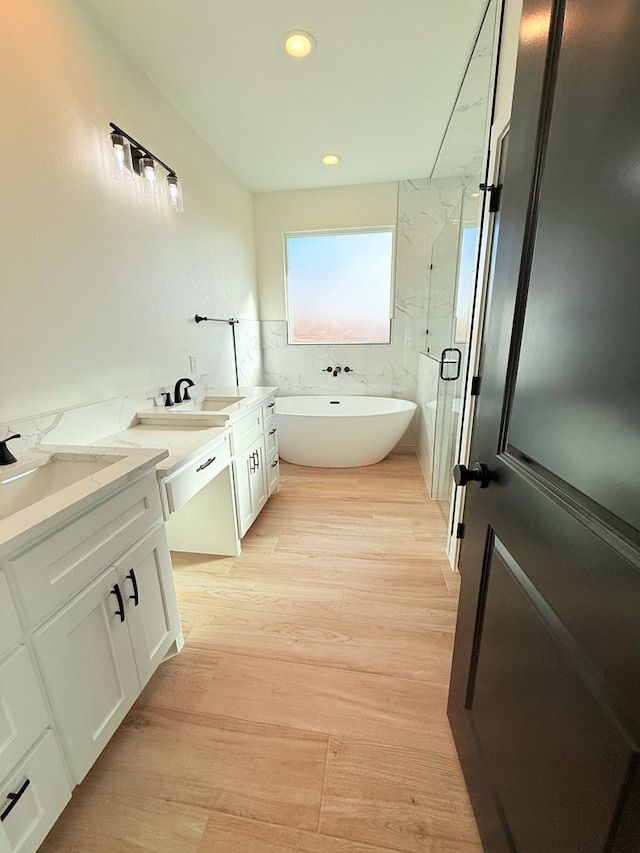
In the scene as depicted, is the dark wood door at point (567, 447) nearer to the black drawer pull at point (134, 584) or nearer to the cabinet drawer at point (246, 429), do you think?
the black drawer pull at point (134, 584)

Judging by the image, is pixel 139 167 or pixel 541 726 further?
pixel 139 167

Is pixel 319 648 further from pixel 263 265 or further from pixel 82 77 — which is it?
pixel 263 265

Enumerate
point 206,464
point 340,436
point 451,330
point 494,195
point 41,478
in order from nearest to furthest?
1. point 41,478
2. point 494,195
3. point 206,464
4. point 451,330
5. point 340,436

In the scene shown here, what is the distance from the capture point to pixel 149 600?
1.29 meters

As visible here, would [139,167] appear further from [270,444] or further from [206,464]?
[270,444]

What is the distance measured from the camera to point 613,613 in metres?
0.46

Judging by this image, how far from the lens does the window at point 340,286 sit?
145 inches

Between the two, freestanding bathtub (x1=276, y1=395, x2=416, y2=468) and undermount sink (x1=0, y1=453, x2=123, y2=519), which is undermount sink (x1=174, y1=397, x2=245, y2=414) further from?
undermount sink (x1=0, y1=453, x2=123, y2=519)

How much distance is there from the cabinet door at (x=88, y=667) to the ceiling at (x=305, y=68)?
2.42 metres

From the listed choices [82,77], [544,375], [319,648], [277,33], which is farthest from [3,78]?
[319,648]

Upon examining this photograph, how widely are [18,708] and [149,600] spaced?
1.66 feet

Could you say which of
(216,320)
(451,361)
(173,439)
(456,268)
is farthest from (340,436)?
(173,439)

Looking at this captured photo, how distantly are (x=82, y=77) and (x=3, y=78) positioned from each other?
43 centimetres

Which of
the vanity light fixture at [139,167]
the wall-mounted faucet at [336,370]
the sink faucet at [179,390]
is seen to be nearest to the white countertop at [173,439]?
the sink faucet at [179,390]
